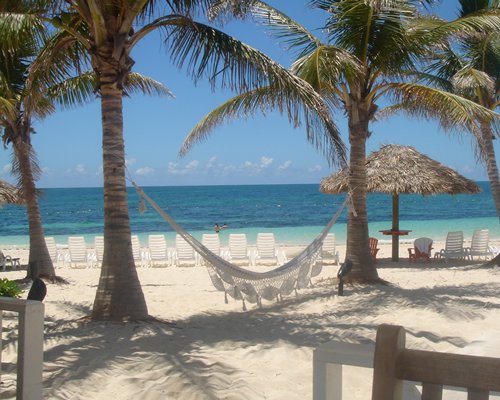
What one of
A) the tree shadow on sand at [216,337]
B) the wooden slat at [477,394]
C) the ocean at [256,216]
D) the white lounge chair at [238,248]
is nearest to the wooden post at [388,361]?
the wooden slat at [477,394]

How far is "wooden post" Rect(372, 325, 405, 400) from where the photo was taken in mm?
1189

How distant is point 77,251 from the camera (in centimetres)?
1102

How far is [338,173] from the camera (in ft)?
38.4

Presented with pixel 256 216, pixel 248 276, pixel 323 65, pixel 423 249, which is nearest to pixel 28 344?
pixel 248 276

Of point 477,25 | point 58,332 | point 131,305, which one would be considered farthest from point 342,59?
point 58,332

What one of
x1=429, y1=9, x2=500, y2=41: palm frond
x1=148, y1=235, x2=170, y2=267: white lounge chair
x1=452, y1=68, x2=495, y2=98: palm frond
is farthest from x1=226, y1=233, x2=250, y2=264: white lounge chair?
x1=429, y1=9, x2=500, y2=41: palm frond

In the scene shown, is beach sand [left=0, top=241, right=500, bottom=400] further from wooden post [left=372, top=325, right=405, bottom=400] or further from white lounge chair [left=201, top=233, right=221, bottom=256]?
white lounge chair [left=201, top=233, right=221, bottom=256]

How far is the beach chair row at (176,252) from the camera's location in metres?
10.7

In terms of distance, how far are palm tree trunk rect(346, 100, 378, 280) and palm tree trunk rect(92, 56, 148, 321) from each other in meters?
3.33

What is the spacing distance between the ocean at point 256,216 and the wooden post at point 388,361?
23453mm

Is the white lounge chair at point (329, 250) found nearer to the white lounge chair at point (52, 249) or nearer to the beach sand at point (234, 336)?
the beach sand at point (234, 336)

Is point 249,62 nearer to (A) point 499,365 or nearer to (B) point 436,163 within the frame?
(A) point 499,365

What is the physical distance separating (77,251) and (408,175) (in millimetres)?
6281

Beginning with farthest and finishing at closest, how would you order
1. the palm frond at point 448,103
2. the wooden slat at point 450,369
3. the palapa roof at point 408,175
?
the palapa roof at point 408,175
the palm frond at point 448,103
the wooden slat at point 450,369
